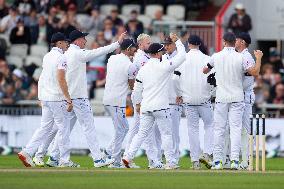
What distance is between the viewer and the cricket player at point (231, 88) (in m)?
27.2

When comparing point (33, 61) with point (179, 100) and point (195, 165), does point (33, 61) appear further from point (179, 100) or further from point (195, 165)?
point (195, 165)

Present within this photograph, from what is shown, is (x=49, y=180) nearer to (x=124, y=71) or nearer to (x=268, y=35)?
(x=124, y=71)

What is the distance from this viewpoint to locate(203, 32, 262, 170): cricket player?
27250 millimetres

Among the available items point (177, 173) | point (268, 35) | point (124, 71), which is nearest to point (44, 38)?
point (268, 35)

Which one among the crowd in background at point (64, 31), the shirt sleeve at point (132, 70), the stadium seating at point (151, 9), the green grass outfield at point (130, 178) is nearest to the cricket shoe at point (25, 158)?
the green grass outfield at point (130, 178)

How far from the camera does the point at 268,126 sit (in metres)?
35.1

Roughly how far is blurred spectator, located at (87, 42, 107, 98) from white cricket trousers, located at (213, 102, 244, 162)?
36.8 ft

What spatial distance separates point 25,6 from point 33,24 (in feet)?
3.45

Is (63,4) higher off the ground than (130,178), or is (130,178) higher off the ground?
(63,4)

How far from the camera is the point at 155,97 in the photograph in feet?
89.4

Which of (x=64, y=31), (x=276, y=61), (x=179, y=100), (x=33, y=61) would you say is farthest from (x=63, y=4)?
(x=179, y=100)

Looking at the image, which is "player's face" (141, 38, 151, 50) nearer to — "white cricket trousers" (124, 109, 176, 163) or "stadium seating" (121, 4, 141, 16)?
"white cricket trousers" (124, 109, 176, 163)

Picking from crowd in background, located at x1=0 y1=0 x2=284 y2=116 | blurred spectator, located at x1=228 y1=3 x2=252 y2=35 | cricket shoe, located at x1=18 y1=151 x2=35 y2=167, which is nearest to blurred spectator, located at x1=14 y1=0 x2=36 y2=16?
crowd in background, located at x1=0 y1=0 x2=284 y2=116

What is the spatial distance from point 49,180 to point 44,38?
17504 millimetres
